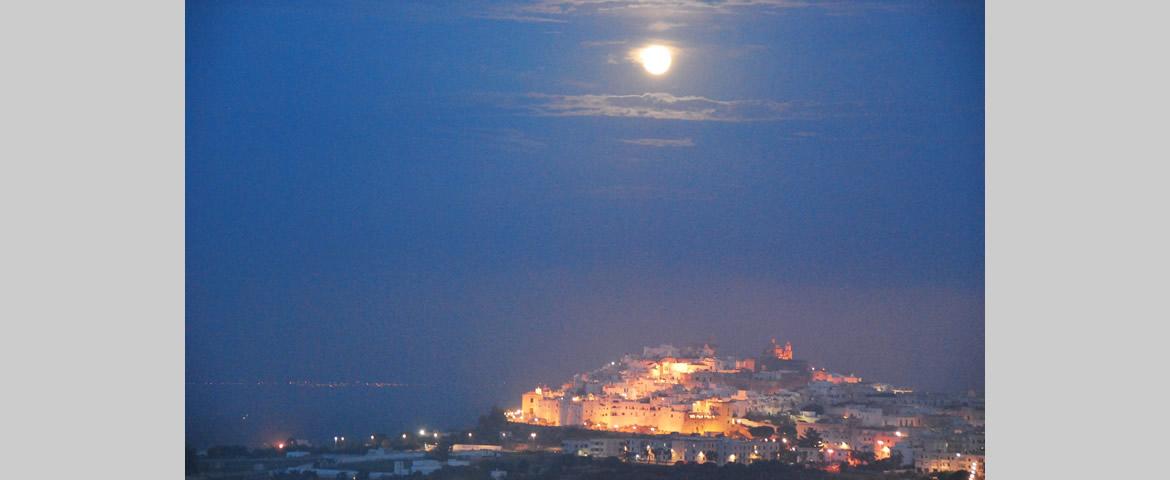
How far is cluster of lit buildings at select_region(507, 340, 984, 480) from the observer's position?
9164 mm

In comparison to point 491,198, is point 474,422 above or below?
below

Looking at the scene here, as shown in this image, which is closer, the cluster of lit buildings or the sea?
the cluster of lit buildings

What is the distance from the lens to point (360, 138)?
9406mm

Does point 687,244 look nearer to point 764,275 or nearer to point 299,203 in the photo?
point 764,275

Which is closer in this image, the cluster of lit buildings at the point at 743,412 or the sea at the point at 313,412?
the cluster of lit buildings at the point at 743,412

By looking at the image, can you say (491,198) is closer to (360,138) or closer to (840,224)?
(360,138)

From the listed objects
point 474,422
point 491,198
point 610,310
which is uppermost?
point 491,198

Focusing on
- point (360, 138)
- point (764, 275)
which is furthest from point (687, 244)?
point (360, 138)

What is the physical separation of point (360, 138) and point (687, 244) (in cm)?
182

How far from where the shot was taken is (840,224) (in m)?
9.34

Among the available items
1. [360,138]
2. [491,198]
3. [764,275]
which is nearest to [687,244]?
[764,275]

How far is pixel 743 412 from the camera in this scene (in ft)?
30.5

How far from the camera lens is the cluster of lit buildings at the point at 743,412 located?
9.16 meters

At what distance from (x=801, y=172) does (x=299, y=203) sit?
2.67 m
